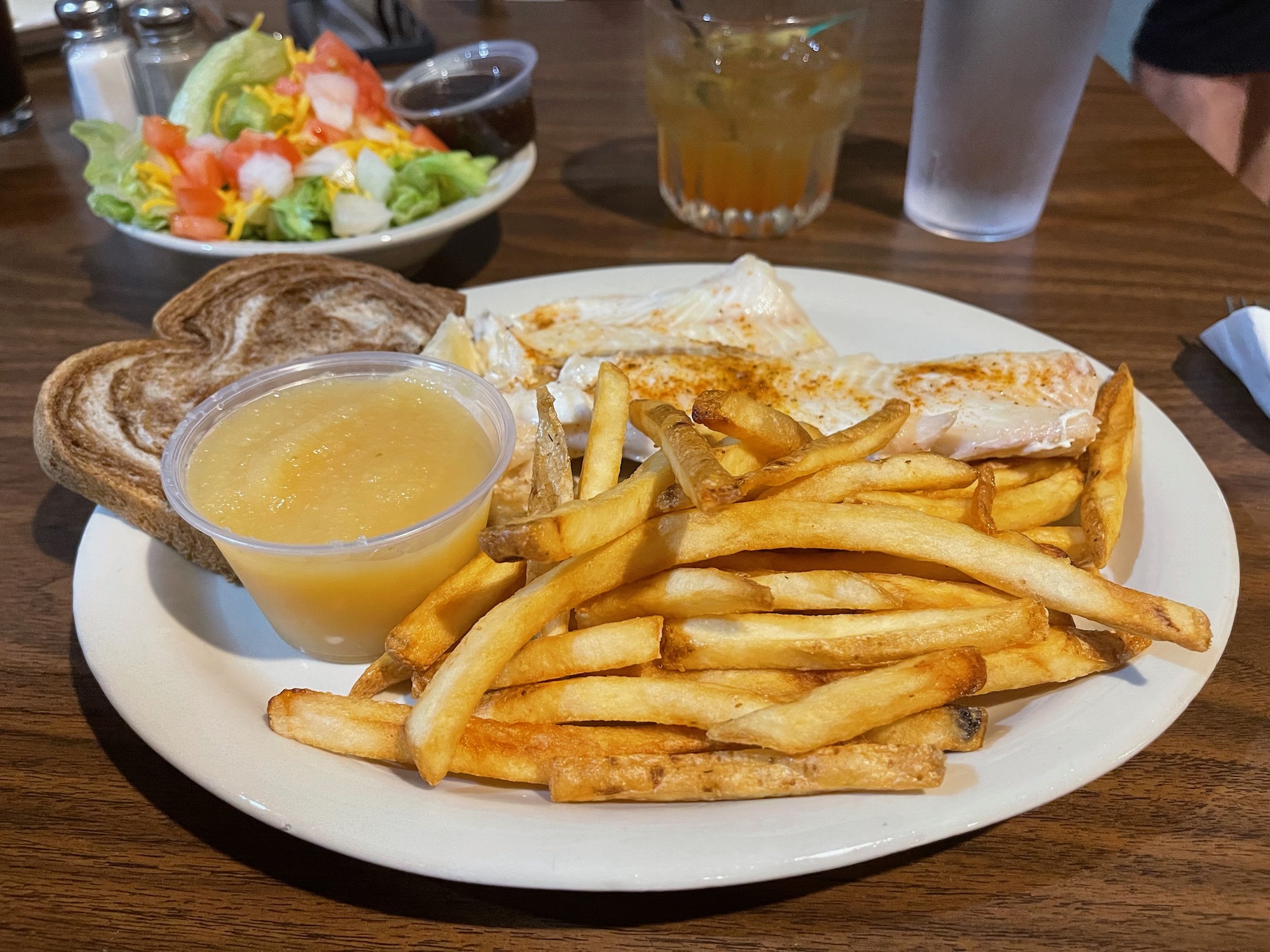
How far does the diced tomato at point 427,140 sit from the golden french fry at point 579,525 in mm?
2583

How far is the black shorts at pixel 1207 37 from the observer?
5.31m

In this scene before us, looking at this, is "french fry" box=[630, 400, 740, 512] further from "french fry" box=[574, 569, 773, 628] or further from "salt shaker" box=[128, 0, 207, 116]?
"salt shaker" box=[128, 0, 207, 116]

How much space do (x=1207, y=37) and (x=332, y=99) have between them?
526 cm

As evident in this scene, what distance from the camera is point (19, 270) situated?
3.59 meters

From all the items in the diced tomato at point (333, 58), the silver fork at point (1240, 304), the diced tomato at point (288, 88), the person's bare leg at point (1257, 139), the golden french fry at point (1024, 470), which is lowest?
the person's bare leg at point (1257, 139)

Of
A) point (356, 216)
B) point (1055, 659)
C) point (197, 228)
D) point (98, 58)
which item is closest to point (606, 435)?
point (1055, 659)

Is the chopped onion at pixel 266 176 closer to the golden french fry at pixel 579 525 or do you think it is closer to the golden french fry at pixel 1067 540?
the golden french fry at pixel 579 525

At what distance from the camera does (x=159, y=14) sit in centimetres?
402

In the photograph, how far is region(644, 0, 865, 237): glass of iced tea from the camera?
3.19 m

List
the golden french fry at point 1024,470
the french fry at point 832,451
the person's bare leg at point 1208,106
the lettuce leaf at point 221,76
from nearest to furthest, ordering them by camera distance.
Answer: the french fry at point 832,451, the golden french fry at point 1024,470, the lettuce leaf at point 221,76, the person's bare leg at point 1208,106

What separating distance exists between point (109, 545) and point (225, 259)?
1647 mm

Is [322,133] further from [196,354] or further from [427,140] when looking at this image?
[196,354]

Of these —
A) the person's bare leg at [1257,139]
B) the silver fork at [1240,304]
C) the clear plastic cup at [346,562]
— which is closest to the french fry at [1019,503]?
the clear plastic cup at [346,562]

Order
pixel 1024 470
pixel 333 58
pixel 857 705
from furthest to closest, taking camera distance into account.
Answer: pixel 333 58 → pixel 1024 470 → pixel 857 705
